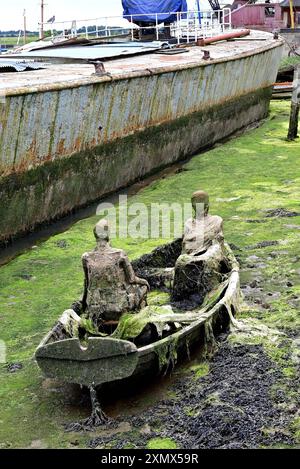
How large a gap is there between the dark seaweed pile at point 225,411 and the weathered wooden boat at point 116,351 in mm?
374

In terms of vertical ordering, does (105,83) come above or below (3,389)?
above

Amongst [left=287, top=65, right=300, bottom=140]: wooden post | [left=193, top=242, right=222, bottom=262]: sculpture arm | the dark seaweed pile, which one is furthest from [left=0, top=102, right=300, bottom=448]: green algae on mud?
[left=287, top=65, right=300, bottom=140]: wooden post

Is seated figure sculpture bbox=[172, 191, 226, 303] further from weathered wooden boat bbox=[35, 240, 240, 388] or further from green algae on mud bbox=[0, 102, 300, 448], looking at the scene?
weathered wooden boat bbox=[35, 240, 240, 388]

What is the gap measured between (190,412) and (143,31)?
22.0m

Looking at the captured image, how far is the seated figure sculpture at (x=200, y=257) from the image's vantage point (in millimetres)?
9531

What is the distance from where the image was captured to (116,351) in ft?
23.4

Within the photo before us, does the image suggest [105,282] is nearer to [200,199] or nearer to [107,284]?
[107,284]

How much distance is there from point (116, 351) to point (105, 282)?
4.41 ft

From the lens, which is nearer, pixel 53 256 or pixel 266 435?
pixel 266 435

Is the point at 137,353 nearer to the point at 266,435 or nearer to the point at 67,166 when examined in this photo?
the point at 266,435

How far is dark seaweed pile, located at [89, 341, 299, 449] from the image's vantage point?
682cm

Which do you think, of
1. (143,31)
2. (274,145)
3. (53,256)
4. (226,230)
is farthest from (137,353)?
(143,31)

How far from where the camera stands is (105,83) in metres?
15.9

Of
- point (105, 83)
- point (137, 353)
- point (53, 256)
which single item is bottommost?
point (53, 256)
